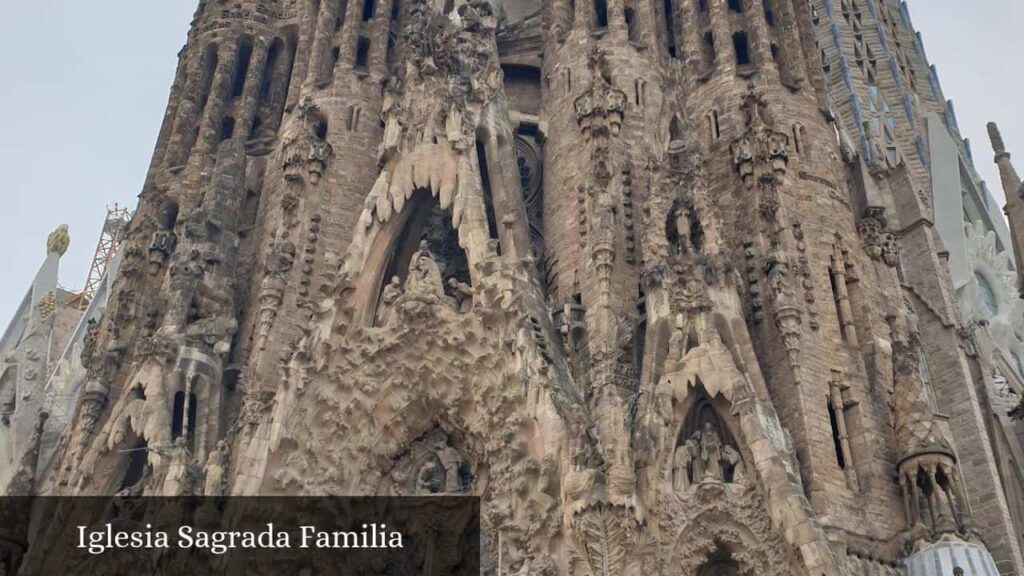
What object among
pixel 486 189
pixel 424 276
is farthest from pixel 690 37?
pixel 424 276

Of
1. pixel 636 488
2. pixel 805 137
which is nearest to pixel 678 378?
pixel 636 488

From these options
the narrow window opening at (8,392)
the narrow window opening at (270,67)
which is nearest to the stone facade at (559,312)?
the narrow window opening at (270,67)

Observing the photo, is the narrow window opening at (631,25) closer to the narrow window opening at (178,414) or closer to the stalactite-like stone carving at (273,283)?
the stalactite-like stone carving at (273,283)

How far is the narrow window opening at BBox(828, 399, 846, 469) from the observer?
15977mm

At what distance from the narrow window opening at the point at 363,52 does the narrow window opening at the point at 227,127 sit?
317cm

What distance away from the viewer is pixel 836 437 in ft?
53.4

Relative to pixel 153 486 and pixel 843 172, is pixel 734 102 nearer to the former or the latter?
pixel 843 172

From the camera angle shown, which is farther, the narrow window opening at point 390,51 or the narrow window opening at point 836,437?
the narrow window opening at point 390,51

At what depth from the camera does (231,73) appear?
2552cm

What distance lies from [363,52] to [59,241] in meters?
19.4

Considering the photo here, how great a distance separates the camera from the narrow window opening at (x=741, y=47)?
2211 cm

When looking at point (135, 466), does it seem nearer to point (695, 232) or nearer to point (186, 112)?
point (186, 112)

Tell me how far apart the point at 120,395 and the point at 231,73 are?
28.6 feet
